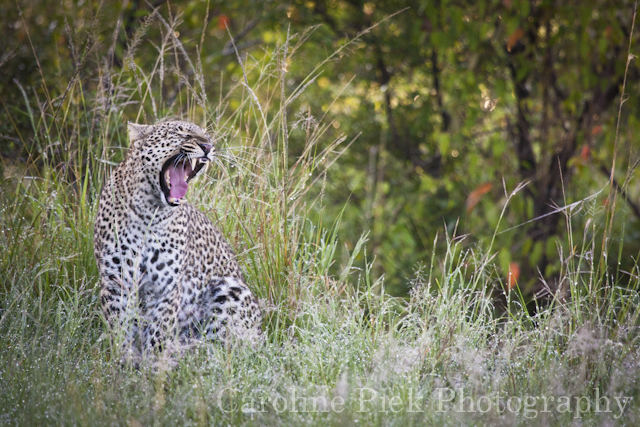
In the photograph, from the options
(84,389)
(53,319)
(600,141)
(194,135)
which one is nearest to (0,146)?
(53,319)

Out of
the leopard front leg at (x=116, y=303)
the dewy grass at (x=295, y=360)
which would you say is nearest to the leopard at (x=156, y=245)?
the leopard front leg at (x=116, y=303)

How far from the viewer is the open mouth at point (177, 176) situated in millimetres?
3412

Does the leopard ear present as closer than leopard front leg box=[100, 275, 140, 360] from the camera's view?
No

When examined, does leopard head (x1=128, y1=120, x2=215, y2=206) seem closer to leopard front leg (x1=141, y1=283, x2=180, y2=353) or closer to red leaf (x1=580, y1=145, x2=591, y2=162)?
leopard front leg (x1=141, y1=283, x2=180, y2=353)

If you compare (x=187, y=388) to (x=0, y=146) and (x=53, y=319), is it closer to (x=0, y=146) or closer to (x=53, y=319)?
(x=53, y=319)

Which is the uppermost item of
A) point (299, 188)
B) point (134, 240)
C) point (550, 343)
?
point (299, 188)

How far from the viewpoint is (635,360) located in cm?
313

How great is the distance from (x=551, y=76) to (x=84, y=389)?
16.6 feet

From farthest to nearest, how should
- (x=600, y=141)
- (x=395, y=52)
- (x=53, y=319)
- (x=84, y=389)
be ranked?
(x=395, y=52)
(x=600, y=141)
(x=53, y=319)
(x=84, y=389)

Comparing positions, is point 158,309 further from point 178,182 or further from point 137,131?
point 137,131

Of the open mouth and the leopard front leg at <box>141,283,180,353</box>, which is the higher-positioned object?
the open mouth

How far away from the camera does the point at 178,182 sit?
346 cm

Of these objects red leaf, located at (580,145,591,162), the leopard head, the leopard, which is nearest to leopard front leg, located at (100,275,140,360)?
the leopard

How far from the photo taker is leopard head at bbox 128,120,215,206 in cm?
336
